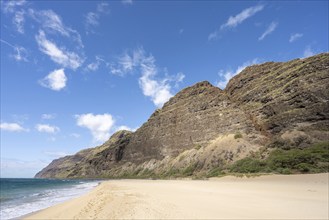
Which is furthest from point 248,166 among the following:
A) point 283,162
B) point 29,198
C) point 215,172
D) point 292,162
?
point 29,198

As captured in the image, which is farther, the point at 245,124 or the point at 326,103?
the point at 245,124

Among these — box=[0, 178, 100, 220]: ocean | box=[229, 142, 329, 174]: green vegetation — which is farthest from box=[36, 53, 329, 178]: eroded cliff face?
box=[0, 178, 100, 220]: ocean

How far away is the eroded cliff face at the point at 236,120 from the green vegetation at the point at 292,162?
3.71 meters

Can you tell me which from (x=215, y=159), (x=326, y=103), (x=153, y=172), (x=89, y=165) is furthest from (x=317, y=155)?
(x=89, y=165)

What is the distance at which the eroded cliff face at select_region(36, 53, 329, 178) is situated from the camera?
50062 millimetres

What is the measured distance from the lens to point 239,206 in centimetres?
1400

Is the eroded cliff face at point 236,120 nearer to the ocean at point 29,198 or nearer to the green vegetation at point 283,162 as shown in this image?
the green vegetation at point 283,162

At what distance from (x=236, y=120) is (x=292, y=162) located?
2976 cm

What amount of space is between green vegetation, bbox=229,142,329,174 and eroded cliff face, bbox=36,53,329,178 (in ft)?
12.2

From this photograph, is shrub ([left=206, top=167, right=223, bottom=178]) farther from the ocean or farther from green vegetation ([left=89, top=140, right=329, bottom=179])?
the ocean

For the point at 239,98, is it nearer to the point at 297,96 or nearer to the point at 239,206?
the point at 297,96

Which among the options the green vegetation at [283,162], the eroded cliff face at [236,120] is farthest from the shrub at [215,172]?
the eroded cliff face at [236,120]

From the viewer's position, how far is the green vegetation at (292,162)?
3681cm

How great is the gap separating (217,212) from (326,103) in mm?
43658
